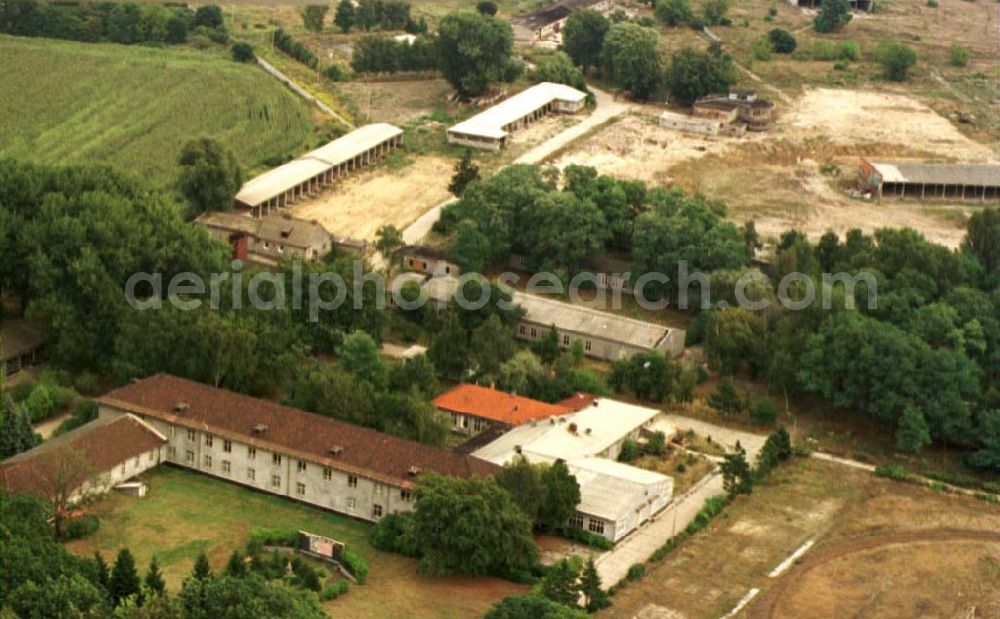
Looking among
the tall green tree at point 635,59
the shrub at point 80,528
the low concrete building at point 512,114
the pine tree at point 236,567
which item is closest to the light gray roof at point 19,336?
the shrub at point 80,528

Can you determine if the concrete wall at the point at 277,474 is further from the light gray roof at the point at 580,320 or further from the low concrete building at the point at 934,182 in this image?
the low concrete building at the point at 934,182

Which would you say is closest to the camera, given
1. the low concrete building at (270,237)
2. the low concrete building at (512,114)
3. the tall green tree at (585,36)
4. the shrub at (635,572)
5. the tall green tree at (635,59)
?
the shrub at (635,572)

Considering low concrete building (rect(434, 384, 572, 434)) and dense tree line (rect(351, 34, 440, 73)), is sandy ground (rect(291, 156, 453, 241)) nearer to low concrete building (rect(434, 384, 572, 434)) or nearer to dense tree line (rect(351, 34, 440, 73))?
dense tree line (rect(351, 34, 440, 73))

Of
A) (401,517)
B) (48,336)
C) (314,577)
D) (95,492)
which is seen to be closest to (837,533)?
(401,517)

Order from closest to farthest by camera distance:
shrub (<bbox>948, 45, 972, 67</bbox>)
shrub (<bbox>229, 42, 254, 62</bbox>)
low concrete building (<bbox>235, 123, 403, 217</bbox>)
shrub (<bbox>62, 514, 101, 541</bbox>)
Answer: shrub (<bbox>62, 514, 101, 541</bbox>), low concrete building (<bbox>235, 123, 403, 217</bbox>), shrub (<bbox>229, 42, 254, 62</bbox>), shrub (<bbox>948, 45, 972, 67</bbox>)

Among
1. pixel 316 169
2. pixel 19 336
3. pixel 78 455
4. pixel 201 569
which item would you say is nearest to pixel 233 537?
pixel 78 455

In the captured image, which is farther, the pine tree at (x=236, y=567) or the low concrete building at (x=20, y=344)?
the low concrete building at (x=20, y=344)

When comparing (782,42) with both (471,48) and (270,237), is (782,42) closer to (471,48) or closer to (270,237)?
(471,48)

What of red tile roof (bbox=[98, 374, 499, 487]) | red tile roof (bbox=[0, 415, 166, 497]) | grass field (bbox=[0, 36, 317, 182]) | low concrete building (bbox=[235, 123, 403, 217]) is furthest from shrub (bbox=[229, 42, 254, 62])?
red tile roof (bbox=[0, 415, 166, 497])
